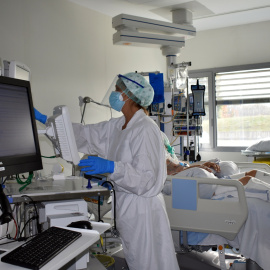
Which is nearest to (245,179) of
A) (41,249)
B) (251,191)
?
(251,191)

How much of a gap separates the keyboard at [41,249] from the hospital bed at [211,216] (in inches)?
49.0

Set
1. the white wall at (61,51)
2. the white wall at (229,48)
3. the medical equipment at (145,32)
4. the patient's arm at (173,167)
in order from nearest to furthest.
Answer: the patient's arm at (173,167) < the white wall at (61,51) < the medical equipment at (145,32) < the white wall at (229,48)

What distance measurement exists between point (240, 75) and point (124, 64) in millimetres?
1902

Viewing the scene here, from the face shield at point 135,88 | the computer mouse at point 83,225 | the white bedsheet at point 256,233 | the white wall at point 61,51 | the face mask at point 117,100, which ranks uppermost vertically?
the white wall at point 61,51

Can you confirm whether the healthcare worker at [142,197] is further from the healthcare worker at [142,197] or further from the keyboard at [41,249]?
the keyboard at [41,249]

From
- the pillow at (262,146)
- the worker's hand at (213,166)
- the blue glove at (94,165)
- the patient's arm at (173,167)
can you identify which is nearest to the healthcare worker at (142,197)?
the blue glove at (94,165)

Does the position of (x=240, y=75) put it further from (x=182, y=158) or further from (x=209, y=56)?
(x=182, y=158)

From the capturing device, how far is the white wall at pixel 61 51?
364cm

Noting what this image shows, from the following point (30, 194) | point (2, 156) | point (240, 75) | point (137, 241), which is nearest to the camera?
point (2, 156)

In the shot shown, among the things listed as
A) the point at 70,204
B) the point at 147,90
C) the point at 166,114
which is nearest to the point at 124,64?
the point at 166,114

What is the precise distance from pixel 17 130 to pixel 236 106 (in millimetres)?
4931

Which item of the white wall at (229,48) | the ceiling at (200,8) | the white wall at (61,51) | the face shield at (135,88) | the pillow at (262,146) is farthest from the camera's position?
the white wall at (229,48)

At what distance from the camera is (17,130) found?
145cm

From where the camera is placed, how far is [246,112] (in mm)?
5836
